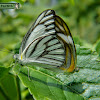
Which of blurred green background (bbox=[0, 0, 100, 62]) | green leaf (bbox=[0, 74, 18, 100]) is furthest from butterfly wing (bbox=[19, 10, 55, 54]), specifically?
blurred green background (bbox=[0, 0, 100, 62])

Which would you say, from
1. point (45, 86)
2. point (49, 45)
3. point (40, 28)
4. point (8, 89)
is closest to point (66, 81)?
point (45, 86)

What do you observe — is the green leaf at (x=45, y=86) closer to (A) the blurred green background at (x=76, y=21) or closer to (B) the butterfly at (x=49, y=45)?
Result: (B) the butterfly at (x=49, y=45)

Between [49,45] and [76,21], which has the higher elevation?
[76,21]

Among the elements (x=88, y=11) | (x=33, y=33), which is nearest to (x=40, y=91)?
(x=33, y=33)

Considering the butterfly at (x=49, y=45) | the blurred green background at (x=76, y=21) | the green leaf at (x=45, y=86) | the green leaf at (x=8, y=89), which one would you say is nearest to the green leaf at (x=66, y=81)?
the green leaf at (x=45, y=86)

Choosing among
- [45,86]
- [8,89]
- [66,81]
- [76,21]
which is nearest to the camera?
[45,86]

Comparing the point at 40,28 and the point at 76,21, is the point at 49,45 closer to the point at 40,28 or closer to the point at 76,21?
the point at 40,28

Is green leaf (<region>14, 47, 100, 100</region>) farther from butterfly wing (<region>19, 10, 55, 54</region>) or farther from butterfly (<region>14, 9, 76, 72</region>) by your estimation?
butterfly wing (<region>19, 10, 55, 54</region>)
